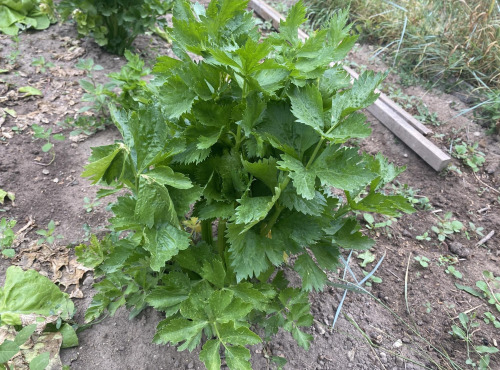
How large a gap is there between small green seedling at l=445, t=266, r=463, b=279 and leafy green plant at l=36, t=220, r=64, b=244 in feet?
7.40

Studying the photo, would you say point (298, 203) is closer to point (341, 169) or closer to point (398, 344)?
point (341, 169)

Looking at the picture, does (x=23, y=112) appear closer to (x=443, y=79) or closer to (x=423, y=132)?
(x=423, y=132)

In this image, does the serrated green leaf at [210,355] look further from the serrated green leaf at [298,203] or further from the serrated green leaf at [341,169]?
the serrated green leaf at [341,169]

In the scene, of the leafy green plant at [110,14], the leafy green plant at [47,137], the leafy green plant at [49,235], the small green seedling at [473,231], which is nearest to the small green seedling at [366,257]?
the small green seedling at [473,231]

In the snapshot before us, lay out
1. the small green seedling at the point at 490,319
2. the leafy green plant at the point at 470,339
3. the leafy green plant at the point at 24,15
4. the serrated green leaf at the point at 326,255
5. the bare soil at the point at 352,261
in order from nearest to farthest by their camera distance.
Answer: the serrated green leaf at the point at 326,255
the bare soil at the point at 352,261
the leafy green plant at the point at 470,339
the small green seedling at the point at 490,319
the leafy green plant at the point at 24,15

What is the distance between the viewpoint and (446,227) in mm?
2533

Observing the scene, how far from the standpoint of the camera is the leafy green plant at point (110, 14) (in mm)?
3248

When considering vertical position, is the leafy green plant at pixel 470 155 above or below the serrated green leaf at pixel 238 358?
below

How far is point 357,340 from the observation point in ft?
6.00

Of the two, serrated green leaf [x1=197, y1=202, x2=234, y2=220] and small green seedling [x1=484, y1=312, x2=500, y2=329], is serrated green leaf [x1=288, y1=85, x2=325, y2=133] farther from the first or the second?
small green seedling [x1=484, y1=312, x2=500, y2=329]

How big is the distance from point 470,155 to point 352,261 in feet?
5.36

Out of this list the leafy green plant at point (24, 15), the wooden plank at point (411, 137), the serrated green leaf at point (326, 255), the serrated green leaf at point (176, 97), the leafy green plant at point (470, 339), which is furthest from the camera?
the leafy green plant at point (24, 15)

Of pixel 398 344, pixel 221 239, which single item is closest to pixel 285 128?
pixel 221 239

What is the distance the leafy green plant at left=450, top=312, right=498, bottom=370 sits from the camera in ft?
5.96
